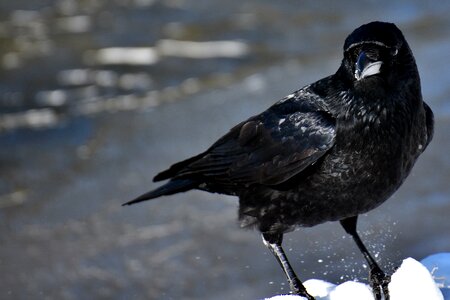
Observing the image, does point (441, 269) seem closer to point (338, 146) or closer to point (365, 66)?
point (338, 146)

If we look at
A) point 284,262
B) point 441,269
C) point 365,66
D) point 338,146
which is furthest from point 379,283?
point 365,66

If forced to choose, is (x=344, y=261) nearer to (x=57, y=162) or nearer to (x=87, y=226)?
(x=87, y=226)

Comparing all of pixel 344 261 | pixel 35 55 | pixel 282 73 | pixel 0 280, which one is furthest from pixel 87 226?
pixel 35 55

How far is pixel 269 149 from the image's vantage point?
4.75 m

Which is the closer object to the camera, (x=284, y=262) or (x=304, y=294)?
(x=304, y=294)

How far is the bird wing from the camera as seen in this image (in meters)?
4.45

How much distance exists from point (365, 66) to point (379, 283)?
1.17m

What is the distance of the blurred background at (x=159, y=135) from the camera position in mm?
5910

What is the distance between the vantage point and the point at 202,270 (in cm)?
592

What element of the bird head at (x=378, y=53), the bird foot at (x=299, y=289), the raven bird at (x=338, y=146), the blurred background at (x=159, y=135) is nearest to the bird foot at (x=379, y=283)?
the raven bird at (x=338, y=146)

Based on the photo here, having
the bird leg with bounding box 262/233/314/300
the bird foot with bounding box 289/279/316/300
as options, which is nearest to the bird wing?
the bird leg with bounding box 262/233/314/300

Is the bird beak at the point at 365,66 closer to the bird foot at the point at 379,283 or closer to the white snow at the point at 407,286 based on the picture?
the white snow at the point at 407,286

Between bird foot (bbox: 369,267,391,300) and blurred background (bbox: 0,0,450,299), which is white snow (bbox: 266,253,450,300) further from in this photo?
blurred background (bbox: 0,0,450,299)

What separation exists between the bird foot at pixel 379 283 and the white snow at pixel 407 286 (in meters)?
0.06
